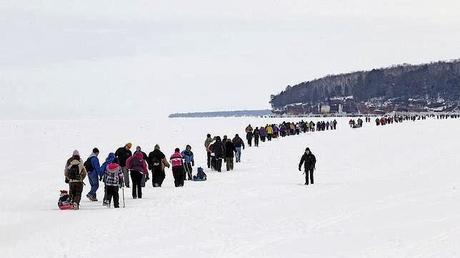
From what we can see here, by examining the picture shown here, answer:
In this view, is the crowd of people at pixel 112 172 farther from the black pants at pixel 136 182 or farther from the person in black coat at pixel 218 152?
the person in black coat at pixel 218 152

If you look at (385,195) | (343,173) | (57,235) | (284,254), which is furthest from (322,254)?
(343,173)

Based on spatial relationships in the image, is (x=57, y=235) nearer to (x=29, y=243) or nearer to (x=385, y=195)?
(x=29, y=243)

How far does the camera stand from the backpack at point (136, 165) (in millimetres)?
17967

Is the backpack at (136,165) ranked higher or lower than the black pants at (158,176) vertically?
higher

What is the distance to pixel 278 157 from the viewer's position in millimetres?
32844

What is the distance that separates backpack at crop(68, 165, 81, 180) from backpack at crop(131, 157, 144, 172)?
210cm

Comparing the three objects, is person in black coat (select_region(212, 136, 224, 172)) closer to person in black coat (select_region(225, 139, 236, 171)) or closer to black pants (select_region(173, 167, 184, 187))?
person in black coat (select_region(225, 139, 236, 171))

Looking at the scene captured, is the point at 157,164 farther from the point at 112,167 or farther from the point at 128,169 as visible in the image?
the point at 112,167

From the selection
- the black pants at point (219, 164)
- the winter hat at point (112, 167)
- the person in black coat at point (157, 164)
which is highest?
the winter hat at point (112, 167)

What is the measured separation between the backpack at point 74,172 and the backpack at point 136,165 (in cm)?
210

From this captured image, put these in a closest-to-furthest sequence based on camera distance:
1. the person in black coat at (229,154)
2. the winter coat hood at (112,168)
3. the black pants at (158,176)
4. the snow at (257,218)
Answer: the snow at (257,218) → the winter coat hood at (112,168) → the black pants at (158,176) → the person in black coat at (229,154)

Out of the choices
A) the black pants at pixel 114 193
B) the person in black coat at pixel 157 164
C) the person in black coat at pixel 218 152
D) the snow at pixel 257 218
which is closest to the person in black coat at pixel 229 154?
the person in black coat at pixel 218 152

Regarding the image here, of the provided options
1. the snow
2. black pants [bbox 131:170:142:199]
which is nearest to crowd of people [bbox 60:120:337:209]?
black pants [bbox 131:170:142:199]

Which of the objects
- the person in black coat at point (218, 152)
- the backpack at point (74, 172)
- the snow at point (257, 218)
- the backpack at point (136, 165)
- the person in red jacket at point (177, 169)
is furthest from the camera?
the person in black coat at point (218, 152)
